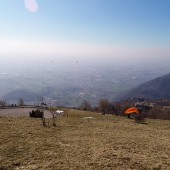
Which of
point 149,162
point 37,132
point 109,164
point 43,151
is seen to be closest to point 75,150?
point 43,151

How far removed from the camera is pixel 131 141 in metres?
27.6

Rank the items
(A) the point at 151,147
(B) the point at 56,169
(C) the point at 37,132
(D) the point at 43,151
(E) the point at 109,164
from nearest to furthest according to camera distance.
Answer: (B) the point at 56,169 < (E) the point at 109,164 < (D) the point at 43,151 < (A) the point at 151,147 < (C) the point at 37,132

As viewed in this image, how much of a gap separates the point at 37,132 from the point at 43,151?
8329 mm

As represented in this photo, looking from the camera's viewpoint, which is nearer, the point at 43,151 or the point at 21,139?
the point at 43,151

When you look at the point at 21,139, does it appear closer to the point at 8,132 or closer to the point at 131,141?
the point at 8,132

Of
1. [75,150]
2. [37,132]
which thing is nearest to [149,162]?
[75,150]

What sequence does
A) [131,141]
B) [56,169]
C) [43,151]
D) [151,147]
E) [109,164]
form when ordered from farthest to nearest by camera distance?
[131,141] < [151,147] < [43,151] < [109,164] < [56,169]

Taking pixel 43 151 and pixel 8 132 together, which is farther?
pixel 8 132

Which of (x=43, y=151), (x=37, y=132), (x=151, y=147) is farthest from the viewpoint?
(x=37, y=132)

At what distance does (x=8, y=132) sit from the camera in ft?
95.8

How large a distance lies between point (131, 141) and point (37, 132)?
10353 mm

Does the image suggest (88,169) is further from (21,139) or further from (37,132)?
(37,132)

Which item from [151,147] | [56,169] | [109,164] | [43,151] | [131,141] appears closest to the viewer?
[56,169]

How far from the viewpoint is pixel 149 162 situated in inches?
775
